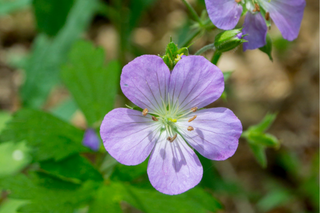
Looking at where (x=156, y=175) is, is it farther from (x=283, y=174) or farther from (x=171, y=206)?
(x=283, y=174)

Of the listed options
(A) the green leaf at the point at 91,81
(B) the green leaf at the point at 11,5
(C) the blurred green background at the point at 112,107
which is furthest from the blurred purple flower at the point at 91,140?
(B) the green leaf at the point at 11,5

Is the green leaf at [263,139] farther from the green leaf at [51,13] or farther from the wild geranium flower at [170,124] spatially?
the green leaf at [51,13]

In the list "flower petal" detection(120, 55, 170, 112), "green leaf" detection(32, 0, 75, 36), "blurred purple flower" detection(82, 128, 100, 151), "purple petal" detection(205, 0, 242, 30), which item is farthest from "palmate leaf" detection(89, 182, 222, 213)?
"green leaf" detection(32, 0, 75, 36)

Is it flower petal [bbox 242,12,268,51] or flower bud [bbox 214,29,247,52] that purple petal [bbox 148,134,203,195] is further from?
flower petal [bbox 242,12,268,51]

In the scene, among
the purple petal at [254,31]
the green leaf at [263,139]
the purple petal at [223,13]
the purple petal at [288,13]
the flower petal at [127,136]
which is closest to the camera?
the flower petal at [127,136]

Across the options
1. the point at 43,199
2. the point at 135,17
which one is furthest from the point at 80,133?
the point at 135,17

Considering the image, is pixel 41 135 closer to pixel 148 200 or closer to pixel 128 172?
pixel 128 172
